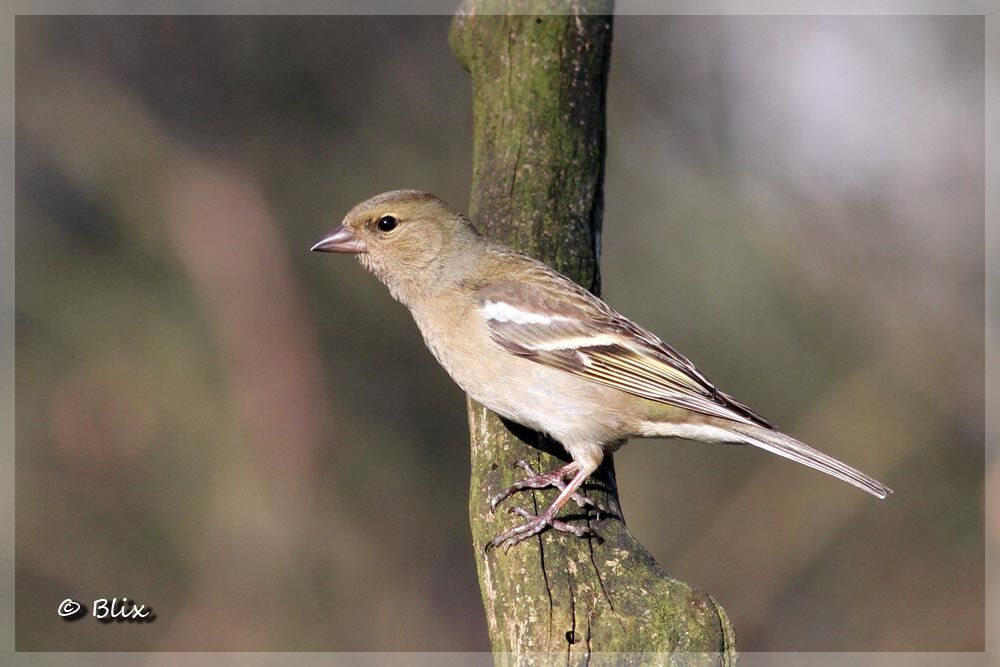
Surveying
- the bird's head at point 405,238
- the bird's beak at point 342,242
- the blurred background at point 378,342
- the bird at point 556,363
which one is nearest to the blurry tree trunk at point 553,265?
the bird at point 556,363

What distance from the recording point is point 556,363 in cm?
505

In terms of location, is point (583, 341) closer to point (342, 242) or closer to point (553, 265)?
point (553, 265)

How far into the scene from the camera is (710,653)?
3424mm

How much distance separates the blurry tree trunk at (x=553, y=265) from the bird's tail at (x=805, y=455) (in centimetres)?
76

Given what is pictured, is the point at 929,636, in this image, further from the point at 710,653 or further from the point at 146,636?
the point at 146,636

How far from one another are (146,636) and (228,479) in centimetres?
183

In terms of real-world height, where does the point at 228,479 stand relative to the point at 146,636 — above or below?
above

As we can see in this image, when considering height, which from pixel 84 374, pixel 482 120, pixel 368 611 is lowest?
pixel 368 611

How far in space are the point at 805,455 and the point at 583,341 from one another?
128 cm

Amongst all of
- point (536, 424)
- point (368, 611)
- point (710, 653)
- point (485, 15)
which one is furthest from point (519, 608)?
point (368, 611)

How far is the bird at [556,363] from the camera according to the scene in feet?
15.8

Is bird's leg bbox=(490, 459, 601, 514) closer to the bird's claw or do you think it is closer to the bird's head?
the bird's claw

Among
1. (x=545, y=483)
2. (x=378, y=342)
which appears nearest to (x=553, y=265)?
(x=545, y=483)

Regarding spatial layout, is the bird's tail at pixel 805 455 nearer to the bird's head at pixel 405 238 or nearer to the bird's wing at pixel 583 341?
the bird's wing at pixel 583 341
